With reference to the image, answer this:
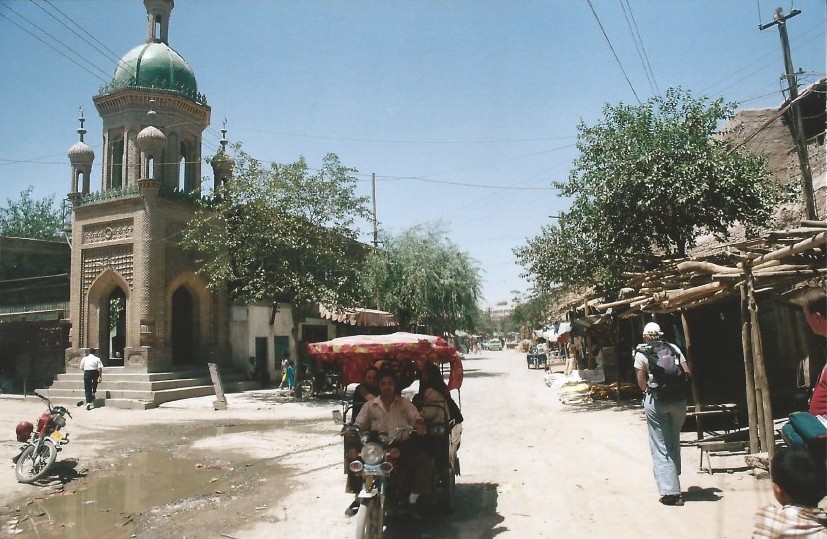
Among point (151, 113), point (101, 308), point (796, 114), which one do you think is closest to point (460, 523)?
point (796, 114)

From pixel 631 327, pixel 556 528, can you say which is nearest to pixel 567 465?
pixel 556 528

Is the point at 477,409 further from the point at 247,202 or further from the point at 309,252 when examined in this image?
the point at 247,202

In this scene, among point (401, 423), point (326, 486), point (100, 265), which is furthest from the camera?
point (100, 265)

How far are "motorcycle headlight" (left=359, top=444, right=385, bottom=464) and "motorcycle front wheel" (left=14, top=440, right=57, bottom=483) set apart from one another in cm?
605

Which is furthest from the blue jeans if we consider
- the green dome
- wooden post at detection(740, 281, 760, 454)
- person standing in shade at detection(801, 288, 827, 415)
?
the green dome

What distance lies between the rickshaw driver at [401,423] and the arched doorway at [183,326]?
1961cm

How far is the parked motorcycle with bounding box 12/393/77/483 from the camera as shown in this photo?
27.7 feet

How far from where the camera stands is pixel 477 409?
16.0 meters

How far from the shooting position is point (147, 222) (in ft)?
70.4

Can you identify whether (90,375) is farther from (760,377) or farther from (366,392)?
(760,377)

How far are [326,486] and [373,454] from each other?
3.07 meters

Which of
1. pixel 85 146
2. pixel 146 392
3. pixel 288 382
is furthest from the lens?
pixel 85 146

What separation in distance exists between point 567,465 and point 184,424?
10328 mm

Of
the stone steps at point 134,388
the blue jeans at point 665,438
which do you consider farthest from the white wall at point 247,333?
the blue jeans at point 665,438
